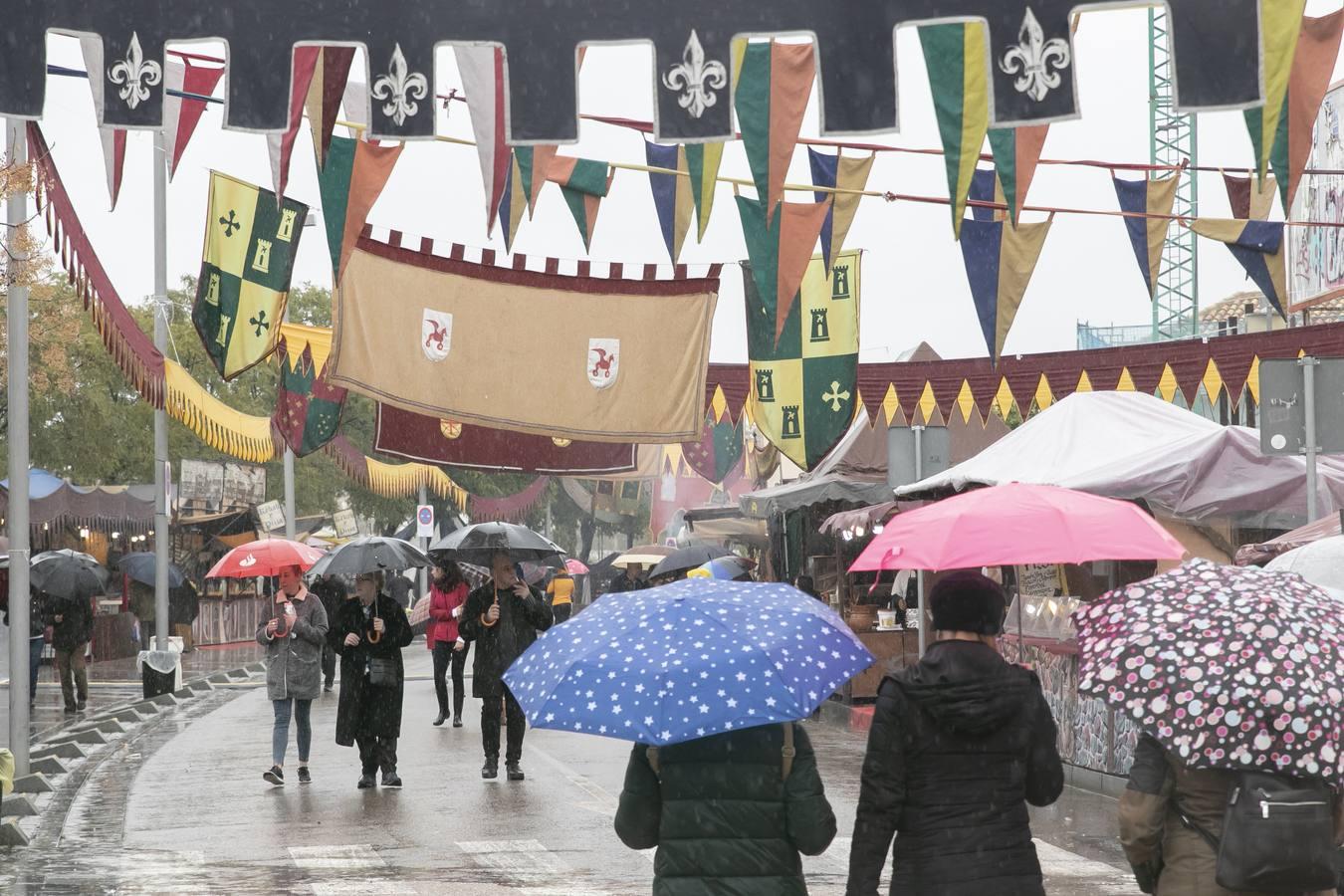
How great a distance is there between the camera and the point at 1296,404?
12062 millimetres

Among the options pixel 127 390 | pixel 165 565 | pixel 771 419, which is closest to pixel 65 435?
pixel 127 390

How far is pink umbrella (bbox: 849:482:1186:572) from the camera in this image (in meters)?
10.2

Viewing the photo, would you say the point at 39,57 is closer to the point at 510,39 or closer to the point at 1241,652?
the point at 510,39

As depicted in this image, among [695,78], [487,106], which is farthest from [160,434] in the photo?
[695,78]

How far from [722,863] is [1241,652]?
1615mm

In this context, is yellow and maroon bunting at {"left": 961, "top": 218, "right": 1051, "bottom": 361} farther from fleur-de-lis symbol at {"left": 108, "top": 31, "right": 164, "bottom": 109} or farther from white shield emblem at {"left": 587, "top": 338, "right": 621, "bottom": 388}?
fleur-de-lis symbol at {"left": 108, "top": 31, "right": 164, "bottom": 109}

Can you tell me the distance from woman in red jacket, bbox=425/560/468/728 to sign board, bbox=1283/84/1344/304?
19.3 meters

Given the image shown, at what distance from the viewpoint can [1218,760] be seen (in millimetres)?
5082

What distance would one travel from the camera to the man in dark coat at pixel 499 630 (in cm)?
1439

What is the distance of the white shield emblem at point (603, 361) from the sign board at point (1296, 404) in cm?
556

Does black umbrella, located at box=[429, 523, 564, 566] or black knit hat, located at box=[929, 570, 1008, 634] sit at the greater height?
black knit hat, located at box=[929, 570, 1008, 634]

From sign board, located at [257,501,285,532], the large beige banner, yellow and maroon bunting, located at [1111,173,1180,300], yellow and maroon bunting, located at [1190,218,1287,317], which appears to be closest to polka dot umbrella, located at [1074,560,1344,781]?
yellow and maroon bunting, located at [1111,173,1180,300]

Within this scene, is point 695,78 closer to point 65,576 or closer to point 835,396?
point 835,396

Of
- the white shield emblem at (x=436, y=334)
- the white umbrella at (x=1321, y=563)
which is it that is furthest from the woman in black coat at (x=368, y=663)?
the white umbrella at (x=1321, y=563)
